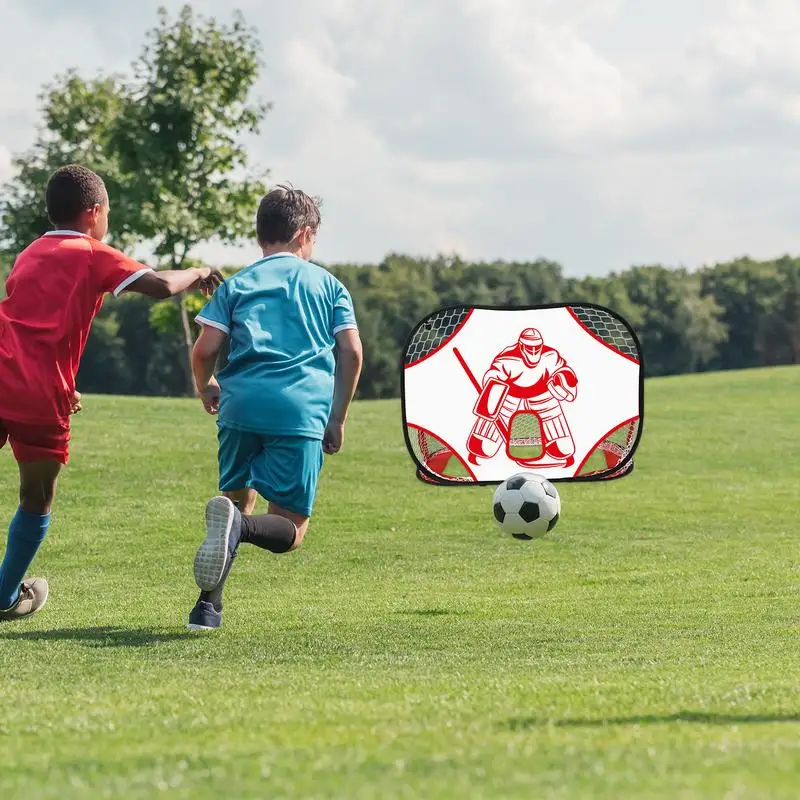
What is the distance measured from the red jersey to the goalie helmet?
4.73m

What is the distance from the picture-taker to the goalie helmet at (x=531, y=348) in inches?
446

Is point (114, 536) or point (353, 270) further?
point (353, 270)

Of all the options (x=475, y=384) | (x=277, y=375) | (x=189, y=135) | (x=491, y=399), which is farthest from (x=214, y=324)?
(x=189, y=135)

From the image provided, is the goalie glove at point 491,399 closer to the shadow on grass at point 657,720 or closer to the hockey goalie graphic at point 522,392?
the hockey goalie graphic at point 522,392

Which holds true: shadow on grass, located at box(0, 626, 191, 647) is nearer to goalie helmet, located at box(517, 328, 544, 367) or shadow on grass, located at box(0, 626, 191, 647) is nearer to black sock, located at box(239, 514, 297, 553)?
black sock, located at box(239, 514, 297, 553)

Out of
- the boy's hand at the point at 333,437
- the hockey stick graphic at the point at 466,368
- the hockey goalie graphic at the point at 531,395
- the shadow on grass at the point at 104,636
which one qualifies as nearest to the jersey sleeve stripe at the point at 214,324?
the boy's hand at the point at 333,437

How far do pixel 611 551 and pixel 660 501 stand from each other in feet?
15.6

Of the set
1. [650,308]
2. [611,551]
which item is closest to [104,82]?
[611,551]

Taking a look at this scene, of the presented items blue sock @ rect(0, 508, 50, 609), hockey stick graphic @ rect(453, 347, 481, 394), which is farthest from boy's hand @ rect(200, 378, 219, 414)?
hockey stick graphic @ rect(453, 347, 481, 394)

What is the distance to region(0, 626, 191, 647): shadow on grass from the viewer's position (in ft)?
24.2

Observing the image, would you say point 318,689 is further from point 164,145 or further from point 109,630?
point 164,145

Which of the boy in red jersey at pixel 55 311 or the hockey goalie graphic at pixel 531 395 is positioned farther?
the hockey goalie graphic at pixel 531 395

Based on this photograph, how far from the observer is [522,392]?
11.2 meters

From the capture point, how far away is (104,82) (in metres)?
51.7
